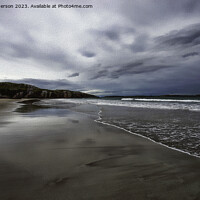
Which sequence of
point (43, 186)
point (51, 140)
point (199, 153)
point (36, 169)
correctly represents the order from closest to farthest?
1. point (43, 186)
2. point (36, 169)
3. point (199, 153)
4. point (51, 140)

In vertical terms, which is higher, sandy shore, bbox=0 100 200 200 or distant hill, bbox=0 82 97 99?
distant hill, bbox=0 82 97 99

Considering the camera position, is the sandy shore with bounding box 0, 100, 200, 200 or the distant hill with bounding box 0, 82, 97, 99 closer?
the sandy shore with bounding box 0, 100, 200, 200

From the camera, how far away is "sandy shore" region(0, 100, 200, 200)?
1749 mm

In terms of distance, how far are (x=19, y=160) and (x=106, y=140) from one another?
8.60ft

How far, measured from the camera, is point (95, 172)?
7.52 feet

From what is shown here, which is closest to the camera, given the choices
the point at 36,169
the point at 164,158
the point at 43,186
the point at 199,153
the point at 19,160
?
the point at 43,186

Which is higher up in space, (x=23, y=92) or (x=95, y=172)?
(x=23, y=92)

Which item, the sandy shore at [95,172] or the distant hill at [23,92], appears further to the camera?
the distant hill at [23,92]

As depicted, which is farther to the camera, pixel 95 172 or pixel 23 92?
pixel 23 92

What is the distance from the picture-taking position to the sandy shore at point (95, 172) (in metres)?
1.75

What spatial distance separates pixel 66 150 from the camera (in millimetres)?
3260

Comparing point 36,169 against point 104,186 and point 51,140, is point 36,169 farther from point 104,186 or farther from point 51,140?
point 51,140

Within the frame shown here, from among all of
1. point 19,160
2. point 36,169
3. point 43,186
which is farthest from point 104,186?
point 19,160

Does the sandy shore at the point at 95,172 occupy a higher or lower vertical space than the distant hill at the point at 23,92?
lower
